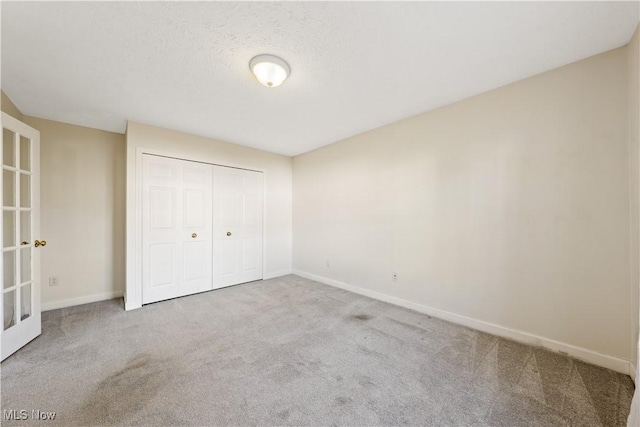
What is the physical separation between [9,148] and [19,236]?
2.79 ft

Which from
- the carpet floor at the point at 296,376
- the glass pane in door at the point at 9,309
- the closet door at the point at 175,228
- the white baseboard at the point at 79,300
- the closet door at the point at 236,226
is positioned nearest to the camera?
the carpet floor at the point at 296,376

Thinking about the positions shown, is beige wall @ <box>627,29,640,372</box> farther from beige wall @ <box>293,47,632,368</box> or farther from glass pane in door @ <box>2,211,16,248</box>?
glass pane in door @ <box>2,211,16,248</box>

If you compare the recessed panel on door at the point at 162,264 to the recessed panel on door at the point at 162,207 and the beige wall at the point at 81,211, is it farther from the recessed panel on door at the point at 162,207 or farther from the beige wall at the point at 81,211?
the beige wall at the point at 81,211

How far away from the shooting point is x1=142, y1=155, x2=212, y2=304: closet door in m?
3.25

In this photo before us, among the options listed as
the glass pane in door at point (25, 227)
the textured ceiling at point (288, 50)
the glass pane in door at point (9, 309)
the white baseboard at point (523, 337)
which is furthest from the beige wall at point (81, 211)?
the white baseboard at point (523, 337)

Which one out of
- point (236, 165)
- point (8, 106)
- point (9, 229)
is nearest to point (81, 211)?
point (9, 229)

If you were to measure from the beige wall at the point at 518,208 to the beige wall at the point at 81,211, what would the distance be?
149 inches

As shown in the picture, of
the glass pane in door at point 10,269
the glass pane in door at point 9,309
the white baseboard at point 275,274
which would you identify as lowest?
the white baseboard at point 275,274

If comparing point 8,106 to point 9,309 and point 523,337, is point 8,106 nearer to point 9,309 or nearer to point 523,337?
point 9,309

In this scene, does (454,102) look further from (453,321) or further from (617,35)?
(453,321)

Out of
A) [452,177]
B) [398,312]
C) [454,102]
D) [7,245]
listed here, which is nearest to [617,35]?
[454,102]

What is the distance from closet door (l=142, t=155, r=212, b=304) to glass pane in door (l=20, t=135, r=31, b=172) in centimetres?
98

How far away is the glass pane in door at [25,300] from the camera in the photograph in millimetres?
2318

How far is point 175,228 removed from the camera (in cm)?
349
